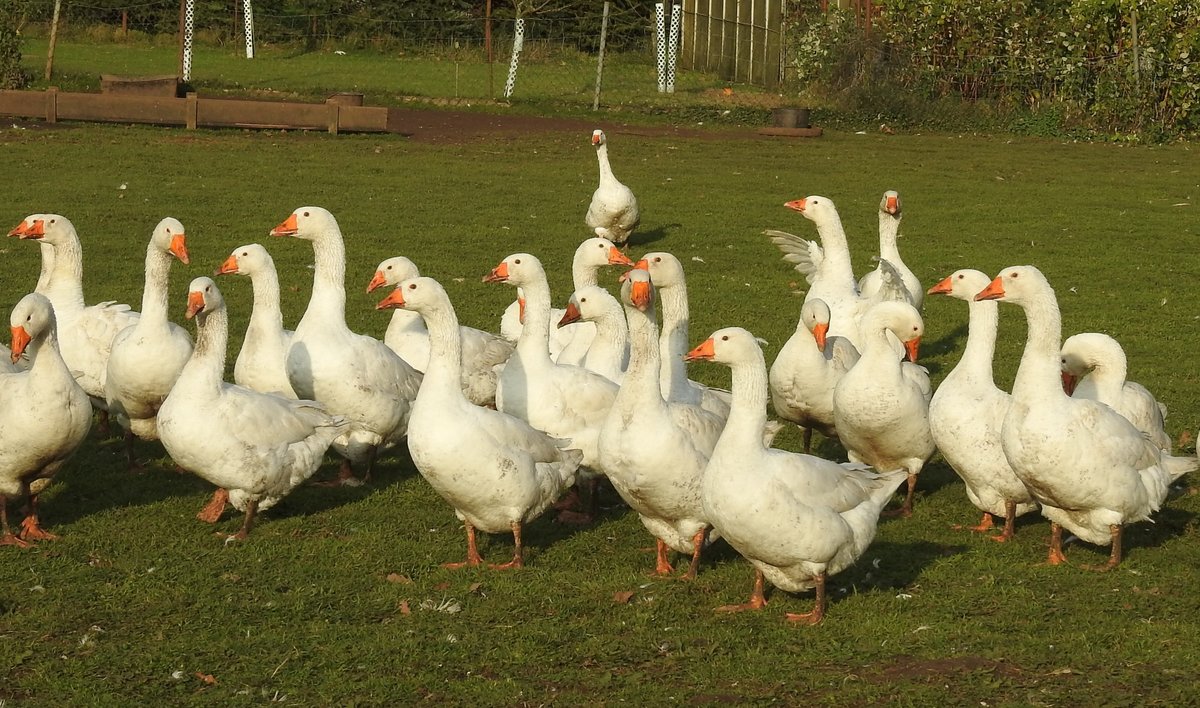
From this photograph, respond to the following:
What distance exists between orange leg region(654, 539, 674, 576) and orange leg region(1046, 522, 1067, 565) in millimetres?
2114

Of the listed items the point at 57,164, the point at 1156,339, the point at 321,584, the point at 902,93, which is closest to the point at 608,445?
the point at 321,584

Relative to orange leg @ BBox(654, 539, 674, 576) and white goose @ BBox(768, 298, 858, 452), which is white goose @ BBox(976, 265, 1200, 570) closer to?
white goose @ BBox(768, 298, 858, 452)

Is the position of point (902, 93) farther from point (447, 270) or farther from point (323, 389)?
point (323, 389)

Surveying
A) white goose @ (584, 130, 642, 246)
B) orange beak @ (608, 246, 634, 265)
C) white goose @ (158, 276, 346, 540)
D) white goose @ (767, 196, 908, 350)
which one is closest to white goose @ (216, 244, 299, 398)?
white goose @ (158, 276, 346, 540)

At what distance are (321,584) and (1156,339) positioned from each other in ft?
29.0

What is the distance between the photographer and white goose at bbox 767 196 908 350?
11391 millimetres

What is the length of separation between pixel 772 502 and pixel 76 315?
5.83m

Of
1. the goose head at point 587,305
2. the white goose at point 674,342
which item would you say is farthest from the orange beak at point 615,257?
the goose head at point 587,305

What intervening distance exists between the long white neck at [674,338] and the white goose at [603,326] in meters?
0.29

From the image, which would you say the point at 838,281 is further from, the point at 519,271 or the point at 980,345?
the point at 519,271

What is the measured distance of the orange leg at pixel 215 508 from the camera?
28.1 feet

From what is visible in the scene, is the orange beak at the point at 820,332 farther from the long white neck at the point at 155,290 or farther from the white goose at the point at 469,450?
the long white neck at the point at 155,290

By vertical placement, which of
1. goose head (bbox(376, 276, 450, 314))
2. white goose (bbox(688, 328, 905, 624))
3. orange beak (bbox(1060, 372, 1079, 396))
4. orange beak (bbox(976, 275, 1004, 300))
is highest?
orange beak (bbox(976, 275, 1004, 300))

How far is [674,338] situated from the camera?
31.2 ft
